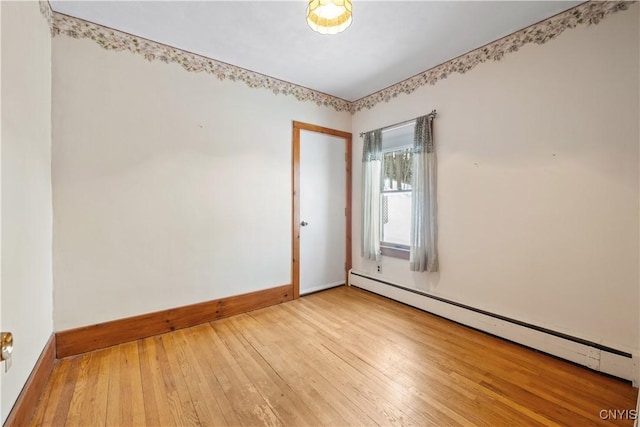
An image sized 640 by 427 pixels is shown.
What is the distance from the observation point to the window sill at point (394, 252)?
10.8 feet

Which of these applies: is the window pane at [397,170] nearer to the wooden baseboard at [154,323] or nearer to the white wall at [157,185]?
the white wall at [157,185]

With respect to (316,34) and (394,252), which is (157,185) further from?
(394,252)

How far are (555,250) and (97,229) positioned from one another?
3.64 m

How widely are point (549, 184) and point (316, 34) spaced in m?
2.25

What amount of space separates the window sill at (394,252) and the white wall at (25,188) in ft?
10.4

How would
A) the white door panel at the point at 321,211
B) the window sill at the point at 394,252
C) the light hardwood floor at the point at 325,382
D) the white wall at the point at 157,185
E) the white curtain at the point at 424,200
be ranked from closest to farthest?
1. the light hardwood floor at the point at 325,382
2. the white wall at the point at 157,185
3. the white curtain at the point at 424,200
4. the window sill at the point at 394,252
5. the white door panel at the point at 321,211

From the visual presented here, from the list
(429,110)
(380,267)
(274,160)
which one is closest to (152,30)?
(274,160)

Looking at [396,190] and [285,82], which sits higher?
[285,82]

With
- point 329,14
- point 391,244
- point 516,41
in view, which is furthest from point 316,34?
point 391,244

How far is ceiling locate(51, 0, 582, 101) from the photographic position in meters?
2.03

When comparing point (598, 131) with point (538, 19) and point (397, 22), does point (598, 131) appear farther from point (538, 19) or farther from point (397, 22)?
point (397, 22)

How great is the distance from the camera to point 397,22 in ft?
7.18

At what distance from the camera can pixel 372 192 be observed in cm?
355

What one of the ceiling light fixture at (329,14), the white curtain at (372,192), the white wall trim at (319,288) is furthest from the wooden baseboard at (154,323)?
the ceiling light fixture at (329,14)
